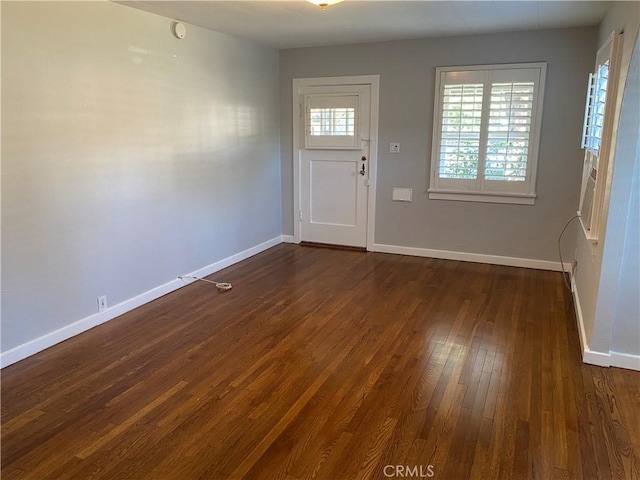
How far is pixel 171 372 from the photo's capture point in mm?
2791

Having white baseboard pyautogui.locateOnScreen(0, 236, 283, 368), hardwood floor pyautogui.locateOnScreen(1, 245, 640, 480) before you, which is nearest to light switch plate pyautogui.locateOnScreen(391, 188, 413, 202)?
hardwood floor pyautogui.locateOnScreen(1, 245, 640, 480)

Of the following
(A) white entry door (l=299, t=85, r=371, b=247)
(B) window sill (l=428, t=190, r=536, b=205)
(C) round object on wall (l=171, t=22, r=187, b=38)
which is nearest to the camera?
(C) round object on wall (l=171, t=22, r=187, b=38)

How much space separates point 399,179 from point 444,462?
11.9ft

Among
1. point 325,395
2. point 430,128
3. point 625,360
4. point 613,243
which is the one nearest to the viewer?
point 325,395

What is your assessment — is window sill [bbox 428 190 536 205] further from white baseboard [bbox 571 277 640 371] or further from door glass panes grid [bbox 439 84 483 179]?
white baseboard [bbox 571 277 640 371]

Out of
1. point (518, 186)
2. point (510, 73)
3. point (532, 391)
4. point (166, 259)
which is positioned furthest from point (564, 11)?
point (166, 259)

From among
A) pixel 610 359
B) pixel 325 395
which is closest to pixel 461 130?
pixel 610 359

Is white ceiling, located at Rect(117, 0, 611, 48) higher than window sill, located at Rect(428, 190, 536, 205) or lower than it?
higher

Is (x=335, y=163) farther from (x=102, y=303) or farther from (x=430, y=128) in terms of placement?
(x=102, y=303)

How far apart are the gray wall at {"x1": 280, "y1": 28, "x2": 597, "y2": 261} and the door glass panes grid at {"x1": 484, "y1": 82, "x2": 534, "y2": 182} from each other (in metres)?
0.18

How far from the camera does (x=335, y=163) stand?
5.54 metres

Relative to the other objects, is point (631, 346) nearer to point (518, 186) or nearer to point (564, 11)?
point (518, 186)

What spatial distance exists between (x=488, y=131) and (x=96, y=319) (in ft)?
12.9

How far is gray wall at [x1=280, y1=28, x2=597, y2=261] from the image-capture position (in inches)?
173
